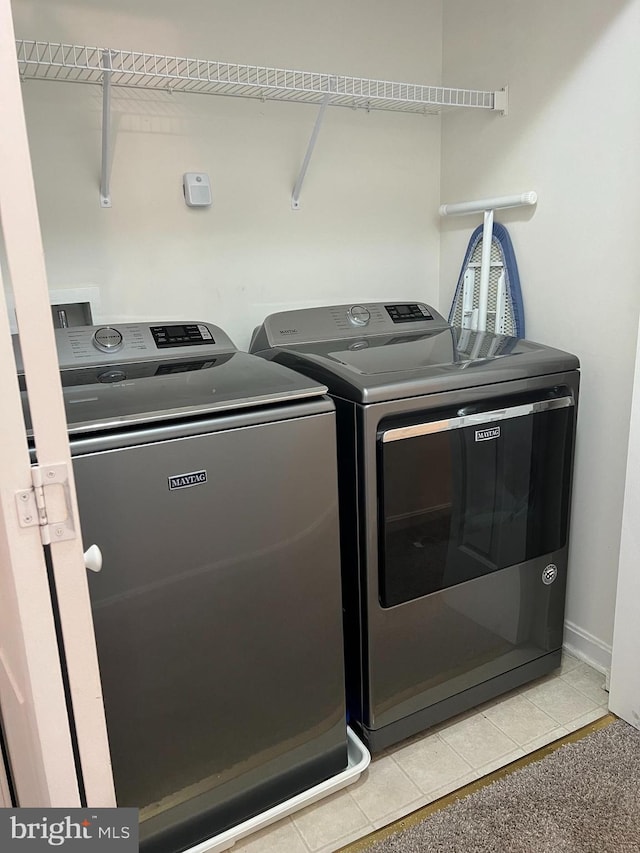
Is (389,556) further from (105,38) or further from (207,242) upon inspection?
(105,38)

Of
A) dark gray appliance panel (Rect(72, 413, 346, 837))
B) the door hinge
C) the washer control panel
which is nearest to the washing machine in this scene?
dark gray appliance panel (Rect(72, 413, 346, 837))

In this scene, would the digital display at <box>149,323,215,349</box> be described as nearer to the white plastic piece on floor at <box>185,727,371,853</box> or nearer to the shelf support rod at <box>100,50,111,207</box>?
the shelf support rod at <box>100,50,111,207</box>

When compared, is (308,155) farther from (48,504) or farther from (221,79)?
(48,504)

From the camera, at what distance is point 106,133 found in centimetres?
169

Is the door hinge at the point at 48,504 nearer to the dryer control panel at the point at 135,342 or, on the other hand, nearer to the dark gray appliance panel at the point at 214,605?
the dark gray appliance panel at the point at 214,605

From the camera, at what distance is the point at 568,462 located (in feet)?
6.05

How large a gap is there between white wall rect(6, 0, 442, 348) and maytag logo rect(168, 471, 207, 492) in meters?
0.81

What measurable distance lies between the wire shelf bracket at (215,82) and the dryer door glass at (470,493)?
0.96 meters

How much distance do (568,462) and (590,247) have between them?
613 mm

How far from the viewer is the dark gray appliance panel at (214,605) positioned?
1.24 m

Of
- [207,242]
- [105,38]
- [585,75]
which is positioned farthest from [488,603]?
[105,38]

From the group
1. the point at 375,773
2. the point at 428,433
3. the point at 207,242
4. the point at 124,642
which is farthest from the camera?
the point at 207,242
